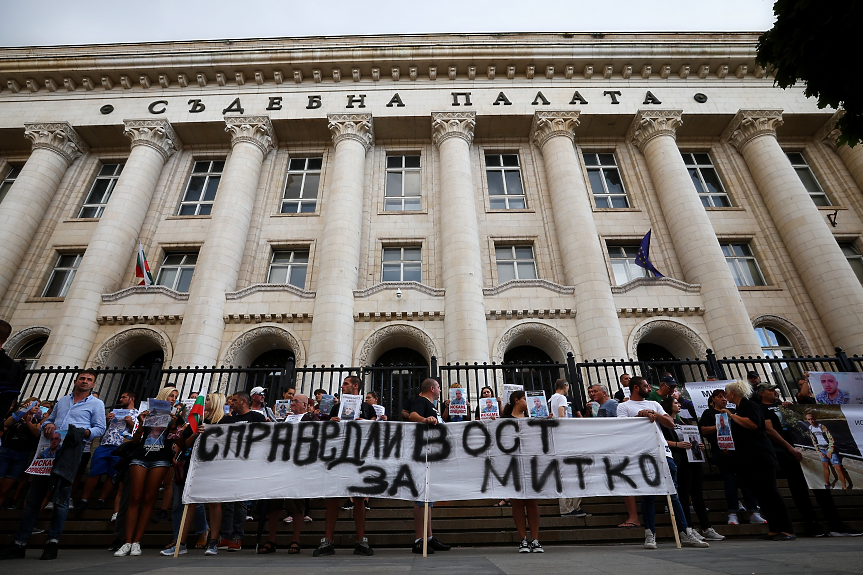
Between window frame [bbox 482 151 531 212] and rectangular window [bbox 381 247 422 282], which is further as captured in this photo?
window frame [bbox 482 151 531 212]

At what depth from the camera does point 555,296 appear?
1839cm

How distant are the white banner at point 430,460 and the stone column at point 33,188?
766 inches

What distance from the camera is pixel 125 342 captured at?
59.2 feet

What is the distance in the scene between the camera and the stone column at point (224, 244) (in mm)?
17016

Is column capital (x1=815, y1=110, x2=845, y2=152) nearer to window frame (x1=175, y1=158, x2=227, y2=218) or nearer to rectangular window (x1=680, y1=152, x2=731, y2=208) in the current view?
rectangular window (x1=680, y1=152, x2=731, y2=208)

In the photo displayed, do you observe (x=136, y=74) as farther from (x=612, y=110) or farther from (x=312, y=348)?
(x=612, y=110)

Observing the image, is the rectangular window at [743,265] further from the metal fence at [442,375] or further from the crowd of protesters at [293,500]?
the crowd of protesters at [293,500]

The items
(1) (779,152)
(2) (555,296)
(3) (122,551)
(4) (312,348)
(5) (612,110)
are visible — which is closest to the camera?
(3) (122,551)

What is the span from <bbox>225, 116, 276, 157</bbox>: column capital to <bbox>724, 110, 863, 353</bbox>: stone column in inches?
938

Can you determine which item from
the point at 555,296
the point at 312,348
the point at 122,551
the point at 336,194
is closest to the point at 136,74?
the point at 336,194

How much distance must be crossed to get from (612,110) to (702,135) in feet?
17.6

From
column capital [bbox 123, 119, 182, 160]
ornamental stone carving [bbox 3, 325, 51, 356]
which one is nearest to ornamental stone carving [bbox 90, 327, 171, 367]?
ornamental stone carving [bbox 3, 325, 51, 356]

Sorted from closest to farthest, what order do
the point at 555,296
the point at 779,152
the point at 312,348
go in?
1. the point at 312,348
2. the point at 555,296
3. the point at 779,152

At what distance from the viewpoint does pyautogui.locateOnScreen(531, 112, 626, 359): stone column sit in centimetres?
1694
